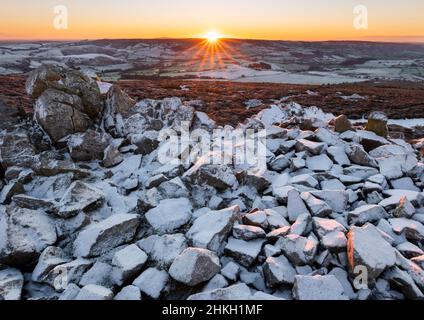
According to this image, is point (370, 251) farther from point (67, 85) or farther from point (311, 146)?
point (67, 85)

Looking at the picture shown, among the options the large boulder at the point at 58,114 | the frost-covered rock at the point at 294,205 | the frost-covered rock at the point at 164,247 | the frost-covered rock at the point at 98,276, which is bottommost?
the frost-covered rock at the point at 98,276

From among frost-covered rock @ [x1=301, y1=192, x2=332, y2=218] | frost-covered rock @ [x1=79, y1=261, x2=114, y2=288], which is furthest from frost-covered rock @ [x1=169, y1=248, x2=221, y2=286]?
frost-covered rock @ [x1=301, y1=192, x2=332, y2=218]

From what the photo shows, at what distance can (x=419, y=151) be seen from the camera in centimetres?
1037

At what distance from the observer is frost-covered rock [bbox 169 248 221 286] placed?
482cm

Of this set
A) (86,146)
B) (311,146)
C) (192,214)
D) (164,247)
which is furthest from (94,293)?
(311,146)

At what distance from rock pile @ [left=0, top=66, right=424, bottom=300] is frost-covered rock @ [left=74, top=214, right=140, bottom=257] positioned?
22mm

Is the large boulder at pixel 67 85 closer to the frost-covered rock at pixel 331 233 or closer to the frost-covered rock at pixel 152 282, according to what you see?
the frost-covered rock at pixel 152 282

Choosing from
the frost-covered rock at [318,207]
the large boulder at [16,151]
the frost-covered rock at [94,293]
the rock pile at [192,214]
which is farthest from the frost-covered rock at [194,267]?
the large boulder at [16,151]

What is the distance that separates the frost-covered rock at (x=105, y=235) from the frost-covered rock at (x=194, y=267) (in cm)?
143

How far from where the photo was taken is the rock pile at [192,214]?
4910 mm

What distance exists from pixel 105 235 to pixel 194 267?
1900 mm

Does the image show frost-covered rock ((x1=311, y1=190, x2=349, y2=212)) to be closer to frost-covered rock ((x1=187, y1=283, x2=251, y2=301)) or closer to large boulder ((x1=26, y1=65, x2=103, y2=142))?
frost-covered rock ((x1=187, y1=283, x2=251, y2=301))

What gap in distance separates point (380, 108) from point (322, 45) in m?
170
